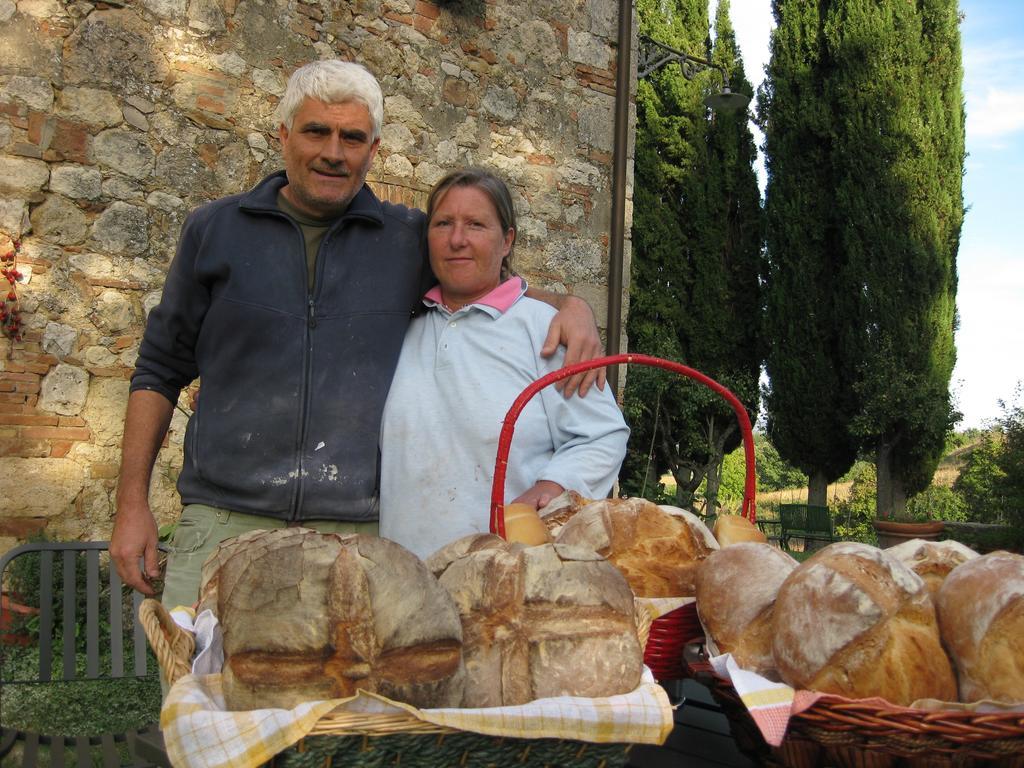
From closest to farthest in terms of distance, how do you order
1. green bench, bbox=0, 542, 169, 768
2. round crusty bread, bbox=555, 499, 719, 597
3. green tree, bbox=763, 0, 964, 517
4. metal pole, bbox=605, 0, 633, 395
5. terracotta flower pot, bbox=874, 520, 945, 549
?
round crusty bread, bbox=555, 499, 719, 597 < green bench, bbox=0, 542, 169, 768 < metal pole, bbox=605, 0, 633, 395 < terracotta flower pot, bbox=874, 520, 945, 549 < green tree, bbox=763, 0, 964, 517

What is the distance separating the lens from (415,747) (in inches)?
40.1

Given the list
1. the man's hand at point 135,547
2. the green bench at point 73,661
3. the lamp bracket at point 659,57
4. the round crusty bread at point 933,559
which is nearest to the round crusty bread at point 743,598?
the round crusty bread at point 933,559

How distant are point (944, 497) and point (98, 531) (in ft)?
44.3

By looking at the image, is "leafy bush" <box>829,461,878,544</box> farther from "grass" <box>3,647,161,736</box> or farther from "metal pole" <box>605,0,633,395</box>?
"grass" <box>3,647,161,736</box>

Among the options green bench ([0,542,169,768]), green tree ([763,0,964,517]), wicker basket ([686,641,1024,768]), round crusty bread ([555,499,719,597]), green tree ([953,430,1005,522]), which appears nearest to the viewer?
wicker basket ([686,641,1024,768])

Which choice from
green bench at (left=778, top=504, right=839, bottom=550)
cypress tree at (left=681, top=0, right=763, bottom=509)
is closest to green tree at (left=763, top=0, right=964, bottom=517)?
cypress tree at (left=681, top=0, right=763, bottom=509)

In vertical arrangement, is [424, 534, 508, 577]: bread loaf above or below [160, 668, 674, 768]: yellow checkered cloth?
above

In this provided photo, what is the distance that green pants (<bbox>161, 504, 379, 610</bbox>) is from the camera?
6.96 feet

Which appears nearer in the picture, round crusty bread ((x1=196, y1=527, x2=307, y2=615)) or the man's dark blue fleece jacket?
round crusty bread ((x1=196, y1=527, x2=307, y2=615))

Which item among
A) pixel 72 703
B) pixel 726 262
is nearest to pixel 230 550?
pixel 72 703

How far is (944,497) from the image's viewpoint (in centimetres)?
1427

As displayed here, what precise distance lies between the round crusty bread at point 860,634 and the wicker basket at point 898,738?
0.05 m

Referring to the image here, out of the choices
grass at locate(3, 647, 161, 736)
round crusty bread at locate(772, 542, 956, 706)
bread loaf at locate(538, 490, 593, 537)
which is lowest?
grass at locate(3, 647, 161, 736)

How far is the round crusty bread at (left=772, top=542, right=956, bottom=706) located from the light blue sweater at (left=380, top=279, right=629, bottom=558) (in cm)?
74
